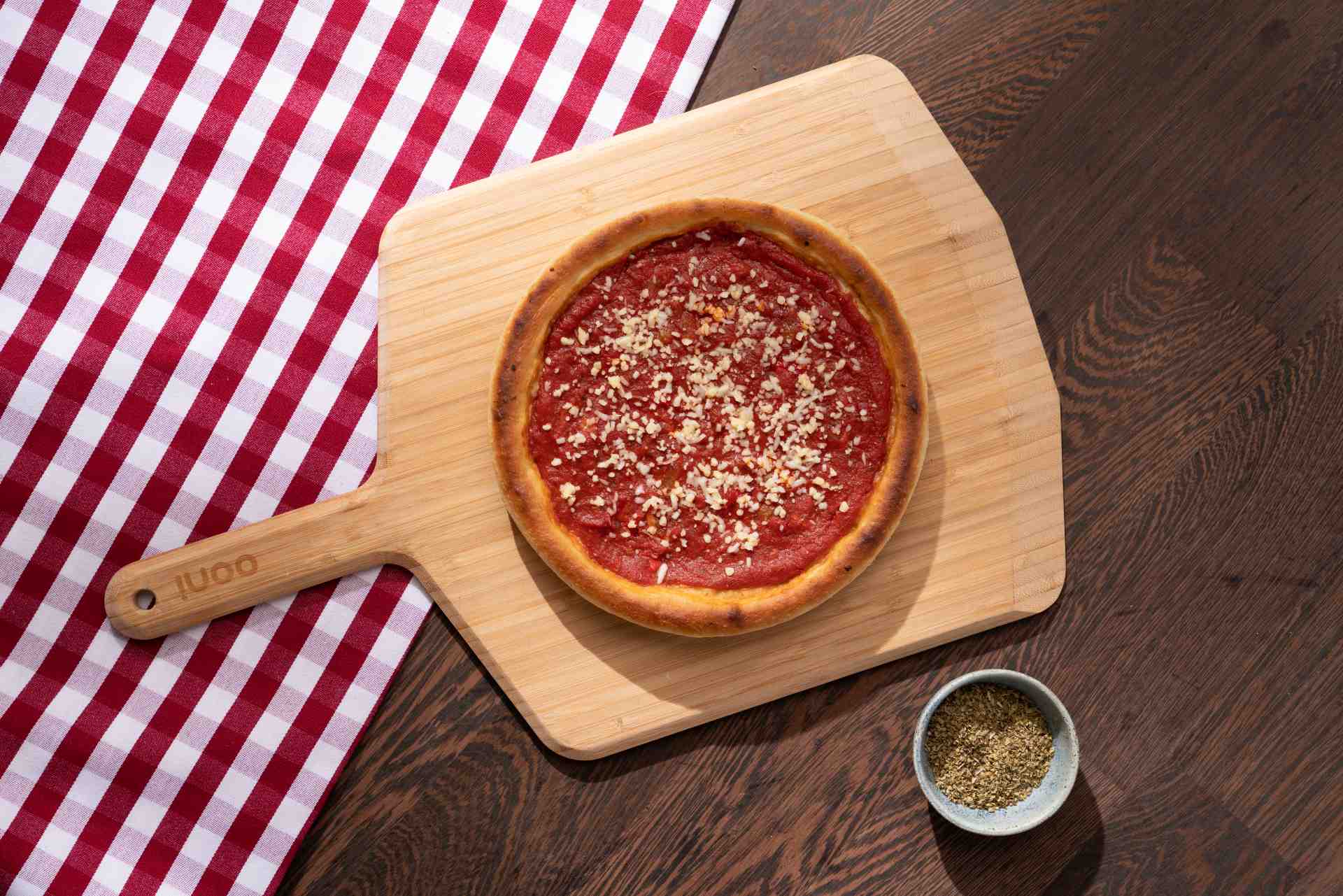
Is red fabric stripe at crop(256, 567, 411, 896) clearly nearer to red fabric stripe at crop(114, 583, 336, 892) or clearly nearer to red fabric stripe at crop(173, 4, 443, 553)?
red fabric stripe at crop(114, 583, 336, 892)

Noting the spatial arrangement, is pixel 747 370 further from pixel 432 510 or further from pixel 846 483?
pixel 432 510

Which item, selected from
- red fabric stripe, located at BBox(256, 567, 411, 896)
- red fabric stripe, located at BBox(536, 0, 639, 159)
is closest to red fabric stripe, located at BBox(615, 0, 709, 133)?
red fabric stripe, located at BBox(536, 0, 639, 159)

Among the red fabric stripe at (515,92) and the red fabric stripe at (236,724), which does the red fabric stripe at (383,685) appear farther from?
the red fabric stripe at (515,92)

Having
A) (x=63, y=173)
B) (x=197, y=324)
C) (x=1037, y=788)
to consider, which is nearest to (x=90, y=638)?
(x=197, y=324)

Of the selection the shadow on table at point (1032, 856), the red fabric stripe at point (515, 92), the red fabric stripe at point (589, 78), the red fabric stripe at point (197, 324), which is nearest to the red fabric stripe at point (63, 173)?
the red fabric stripe at point (197, 324)

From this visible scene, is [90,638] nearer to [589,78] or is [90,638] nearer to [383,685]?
[383,685]

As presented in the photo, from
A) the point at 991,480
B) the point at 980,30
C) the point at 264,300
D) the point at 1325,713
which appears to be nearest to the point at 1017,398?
the point at 991,480
